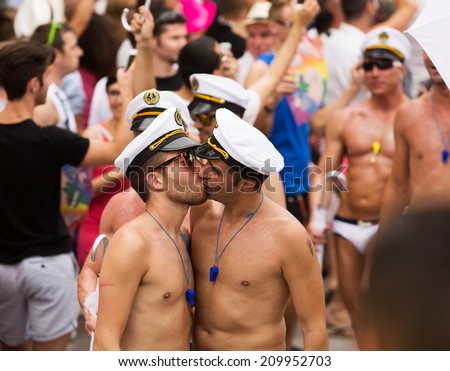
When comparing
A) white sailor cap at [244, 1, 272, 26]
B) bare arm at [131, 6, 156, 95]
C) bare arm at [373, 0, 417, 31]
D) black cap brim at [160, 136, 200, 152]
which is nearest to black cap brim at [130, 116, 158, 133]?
black cap brim at [160, 136, 200, 152]

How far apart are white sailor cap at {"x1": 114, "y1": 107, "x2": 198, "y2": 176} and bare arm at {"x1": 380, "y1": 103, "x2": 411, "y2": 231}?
2429 millimetres

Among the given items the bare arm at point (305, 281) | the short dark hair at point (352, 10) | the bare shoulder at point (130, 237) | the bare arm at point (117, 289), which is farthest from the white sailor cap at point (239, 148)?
the short dark hair at point (352, 10)

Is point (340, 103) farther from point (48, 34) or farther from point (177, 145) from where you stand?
point (177, 145)

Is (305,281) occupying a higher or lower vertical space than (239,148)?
lower

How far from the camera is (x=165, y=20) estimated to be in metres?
8.30

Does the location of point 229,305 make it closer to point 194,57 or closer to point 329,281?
point 194,57

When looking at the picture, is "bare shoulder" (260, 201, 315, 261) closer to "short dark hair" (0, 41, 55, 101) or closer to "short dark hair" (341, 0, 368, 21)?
"short dark hair" (0, 41, 55, 101)

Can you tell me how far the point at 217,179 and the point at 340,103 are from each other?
4617 millimetres

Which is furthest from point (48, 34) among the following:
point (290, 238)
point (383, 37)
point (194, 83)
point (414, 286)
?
point (414, 286)

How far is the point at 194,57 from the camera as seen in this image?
720 centimetres

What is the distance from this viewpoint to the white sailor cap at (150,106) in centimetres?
528
